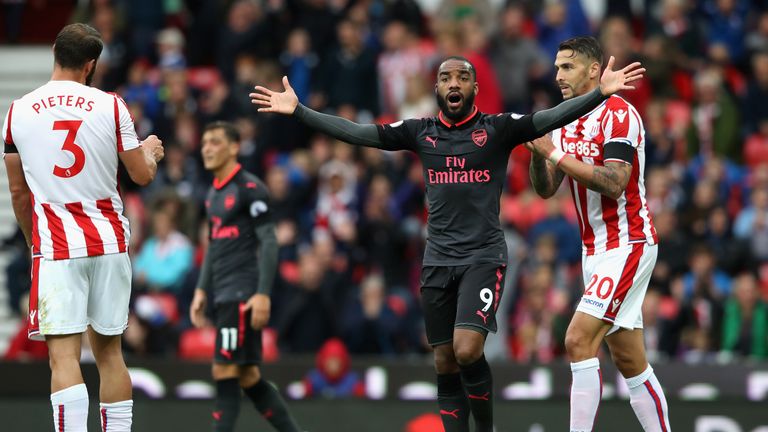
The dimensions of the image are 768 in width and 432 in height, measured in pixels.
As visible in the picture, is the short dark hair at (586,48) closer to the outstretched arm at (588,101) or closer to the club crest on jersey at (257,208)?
the outstretched arm at (588,101)

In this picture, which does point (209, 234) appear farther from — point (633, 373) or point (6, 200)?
point (6, 200)

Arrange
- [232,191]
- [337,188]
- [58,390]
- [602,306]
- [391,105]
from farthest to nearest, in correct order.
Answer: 1. [391,105]
2. [337,188]
3. [232,191]
4. [602,306]
5. [58,390]

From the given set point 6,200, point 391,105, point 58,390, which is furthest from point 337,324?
point 58,390

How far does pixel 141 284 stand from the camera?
15.3 m

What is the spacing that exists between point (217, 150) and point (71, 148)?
2.73 metres

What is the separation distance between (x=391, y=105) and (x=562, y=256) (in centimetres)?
388

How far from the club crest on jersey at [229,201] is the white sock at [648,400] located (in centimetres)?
357

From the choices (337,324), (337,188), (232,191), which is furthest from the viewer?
(337,188)

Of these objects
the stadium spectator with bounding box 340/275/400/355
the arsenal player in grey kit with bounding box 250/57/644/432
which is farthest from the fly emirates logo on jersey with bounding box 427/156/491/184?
the stadium spectator with bounding box 340/275/400/355

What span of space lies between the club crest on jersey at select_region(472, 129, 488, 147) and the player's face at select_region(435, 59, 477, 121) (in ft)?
0.54

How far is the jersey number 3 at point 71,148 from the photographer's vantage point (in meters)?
7.48

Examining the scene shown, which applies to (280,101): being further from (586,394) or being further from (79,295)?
(586,394)

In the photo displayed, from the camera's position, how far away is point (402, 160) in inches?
643

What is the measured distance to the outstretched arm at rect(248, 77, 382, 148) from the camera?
8.12 metres
